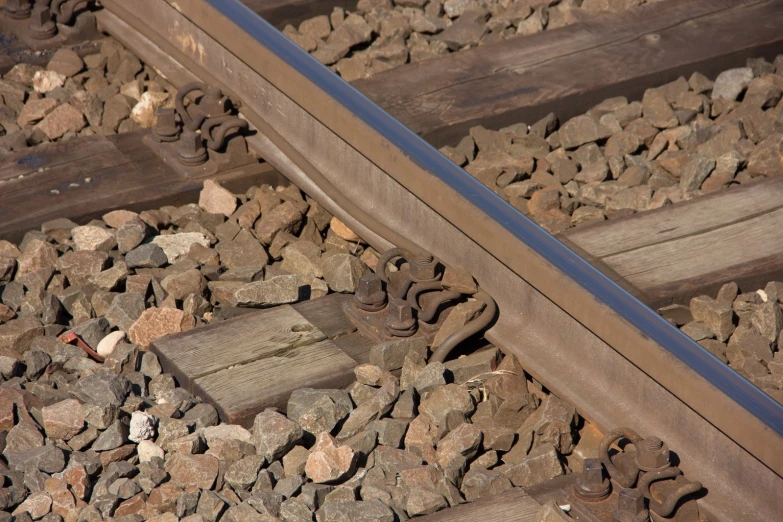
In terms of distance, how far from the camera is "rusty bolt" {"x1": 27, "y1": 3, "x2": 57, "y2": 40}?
550 centimetres

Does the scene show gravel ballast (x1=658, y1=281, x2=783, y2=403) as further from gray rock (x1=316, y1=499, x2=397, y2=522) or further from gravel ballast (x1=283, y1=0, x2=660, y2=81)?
gravel ballast (x1=283, y1=0, x2=660, y2=81)

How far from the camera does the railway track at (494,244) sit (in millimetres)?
2758

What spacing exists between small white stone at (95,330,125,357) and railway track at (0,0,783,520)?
0.17m

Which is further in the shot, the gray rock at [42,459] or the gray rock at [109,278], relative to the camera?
the gray rock at [109,278]

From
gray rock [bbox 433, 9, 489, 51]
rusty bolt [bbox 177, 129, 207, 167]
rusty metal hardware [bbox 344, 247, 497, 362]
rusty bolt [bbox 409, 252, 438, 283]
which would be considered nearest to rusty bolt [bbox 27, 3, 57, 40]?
rusty bolt [bbox 177, 129, 207, 167]

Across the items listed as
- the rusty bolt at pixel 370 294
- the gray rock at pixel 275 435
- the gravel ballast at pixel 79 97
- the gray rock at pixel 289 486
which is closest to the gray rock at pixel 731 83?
the rusty bolt at pixel 370 294

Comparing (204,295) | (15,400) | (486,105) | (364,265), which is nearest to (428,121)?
(486,105)

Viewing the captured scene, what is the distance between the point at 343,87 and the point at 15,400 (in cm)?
168

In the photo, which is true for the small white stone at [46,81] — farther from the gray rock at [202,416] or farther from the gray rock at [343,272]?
the gray rock at [202,416]

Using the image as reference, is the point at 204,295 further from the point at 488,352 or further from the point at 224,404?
the point at 488,352

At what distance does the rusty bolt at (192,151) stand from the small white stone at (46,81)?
101cm

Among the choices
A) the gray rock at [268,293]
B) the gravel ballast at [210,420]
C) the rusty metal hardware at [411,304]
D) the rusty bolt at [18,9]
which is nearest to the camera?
the gravel ballast at [210,420]

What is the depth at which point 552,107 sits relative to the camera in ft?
15.8

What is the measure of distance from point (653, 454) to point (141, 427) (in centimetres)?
130
